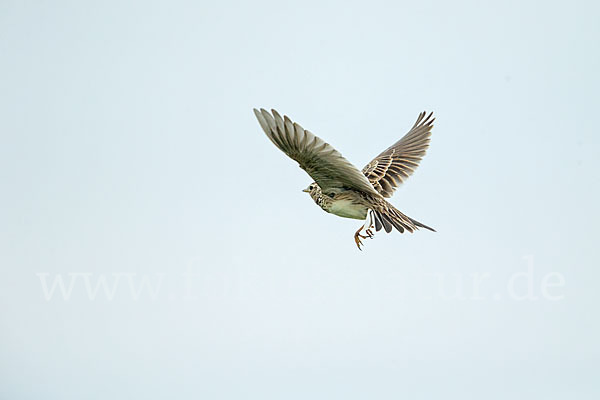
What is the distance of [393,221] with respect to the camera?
1258 centimetres

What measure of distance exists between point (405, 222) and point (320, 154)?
181 cm

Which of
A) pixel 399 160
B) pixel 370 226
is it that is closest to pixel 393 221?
pixel 370 226

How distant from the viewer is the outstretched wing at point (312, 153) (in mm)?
10898

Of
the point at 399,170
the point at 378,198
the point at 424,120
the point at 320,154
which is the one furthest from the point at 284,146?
the point at 424,120

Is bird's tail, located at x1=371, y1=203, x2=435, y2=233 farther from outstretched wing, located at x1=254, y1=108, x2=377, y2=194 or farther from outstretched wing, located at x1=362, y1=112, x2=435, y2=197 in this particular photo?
outstretched wing, located at x1=362, y1=112, x2=435, y2=197

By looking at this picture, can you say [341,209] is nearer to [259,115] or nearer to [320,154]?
[320,154]

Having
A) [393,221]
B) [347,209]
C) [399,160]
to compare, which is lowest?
[393,221]

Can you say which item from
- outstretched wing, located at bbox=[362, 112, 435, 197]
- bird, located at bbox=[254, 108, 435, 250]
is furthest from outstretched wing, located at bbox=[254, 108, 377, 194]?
outstretched wing, located at bbox=[362, 112, 435, 197]

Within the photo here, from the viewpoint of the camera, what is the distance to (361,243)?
12.9 metres

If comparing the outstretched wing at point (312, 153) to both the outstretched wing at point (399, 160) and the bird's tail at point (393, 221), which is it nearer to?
the bird's tail at point (393, 221)

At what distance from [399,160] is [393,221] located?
136 inches

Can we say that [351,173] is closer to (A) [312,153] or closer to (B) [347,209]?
(A) [312,153]

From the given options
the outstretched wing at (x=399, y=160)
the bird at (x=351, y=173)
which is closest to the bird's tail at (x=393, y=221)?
the bird at (x=351, y=173)

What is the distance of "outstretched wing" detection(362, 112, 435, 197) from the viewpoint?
1508 cm
